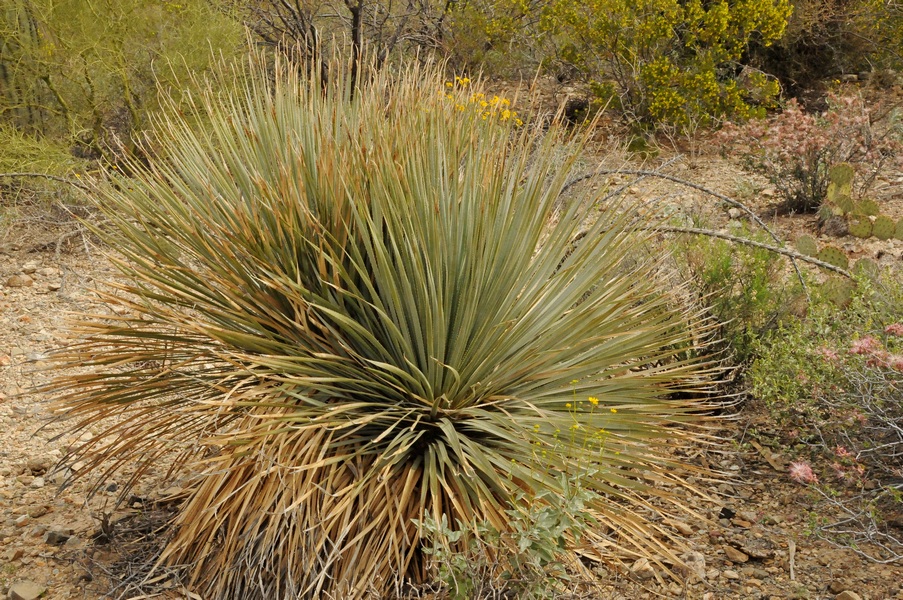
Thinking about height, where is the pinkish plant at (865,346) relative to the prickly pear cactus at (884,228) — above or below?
above

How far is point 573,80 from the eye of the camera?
952 cm

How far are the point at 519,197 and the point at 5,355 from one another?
11.4 feet

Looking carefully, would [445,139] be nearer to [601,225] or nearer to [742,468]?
[601,225]

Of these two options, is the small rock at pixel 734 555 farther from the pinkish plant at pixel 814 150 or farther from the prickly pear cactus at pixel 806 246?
the pinkish plant at pixel 814 150

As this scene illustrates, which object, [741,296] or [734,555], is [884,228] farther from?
[734,555]

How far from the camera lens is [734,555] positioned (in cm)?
306

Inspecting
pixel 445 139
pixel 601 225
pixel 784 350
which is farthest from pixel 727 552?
pixel 445 139

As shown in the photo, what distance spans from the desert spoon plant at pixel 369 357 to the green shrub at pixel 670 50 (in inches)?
220

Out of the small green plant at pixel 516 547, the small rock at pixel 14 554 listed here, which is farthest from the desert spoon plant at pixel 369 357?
the small rock at pixel 14 554

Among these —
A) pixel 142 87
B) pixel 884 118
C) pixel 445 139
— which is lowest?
pixel 142 87

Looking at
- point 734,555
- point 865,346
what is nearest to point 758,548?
point 734,555

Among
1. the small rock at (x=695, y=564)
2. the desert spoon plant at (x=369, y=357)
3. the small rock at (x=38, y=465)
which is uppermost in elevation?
the desert spoon plant at (x=369, y=357)

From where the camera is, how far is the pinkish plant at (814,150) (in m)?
6.52

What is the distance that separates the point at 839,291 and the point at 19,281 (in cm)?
510
